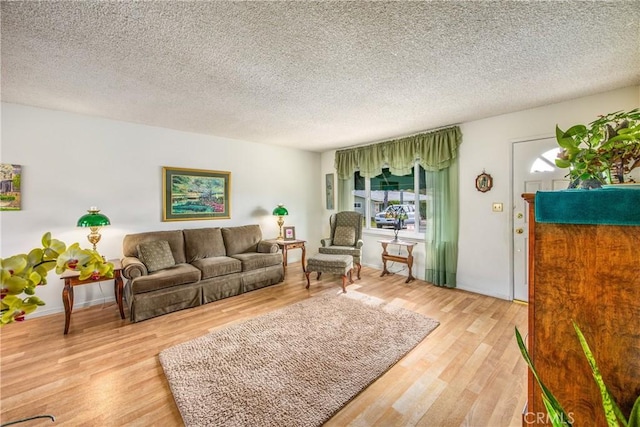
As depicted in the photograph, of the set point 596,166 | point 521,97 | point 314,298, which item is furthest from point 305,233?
point 596,166

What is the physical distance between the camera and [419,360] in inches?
85.8

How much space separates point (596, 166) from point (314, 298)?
3.04 metres

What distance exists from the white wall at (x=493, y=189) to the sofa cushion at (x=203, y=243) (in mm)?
3674

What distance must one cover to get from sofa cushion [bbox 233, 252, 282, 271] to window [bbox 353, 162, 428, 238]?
2050 millimetres

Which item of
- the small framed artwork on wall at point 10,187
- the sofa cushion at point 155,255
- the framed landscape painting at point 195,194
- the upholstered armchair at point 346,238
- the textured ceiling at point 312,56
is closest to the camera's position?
the textured ceiling at point 312,56

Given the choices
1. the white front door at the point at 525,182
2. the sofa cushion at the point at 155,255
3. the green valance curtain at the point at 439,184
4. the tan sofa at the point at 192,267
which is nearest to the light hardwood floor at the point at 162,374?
the tan sofa at the point at 192,267

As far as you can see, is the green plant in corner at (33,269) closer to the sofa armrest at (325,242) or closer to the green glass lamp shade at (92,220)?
the green glass lamp shade at (92,220)

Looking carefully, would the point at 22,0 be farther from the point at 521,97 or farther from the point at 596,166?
the point at 521,97

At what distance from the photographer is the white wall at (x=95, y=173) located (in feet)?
9.80

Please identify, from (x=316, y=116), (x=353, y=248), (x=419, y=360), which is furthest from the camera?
(x=353, y=248)

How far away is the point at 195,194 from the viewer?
421cm

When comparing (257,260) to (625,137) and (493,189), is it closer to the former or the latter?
(493,189)

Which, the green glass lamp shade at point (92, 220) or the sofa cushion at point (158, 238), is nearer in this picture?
the green glass lamp shade at point (92, 220)

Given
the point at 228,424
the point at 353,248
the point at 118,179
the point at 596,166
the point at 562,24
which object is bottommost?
the point at 228,424
